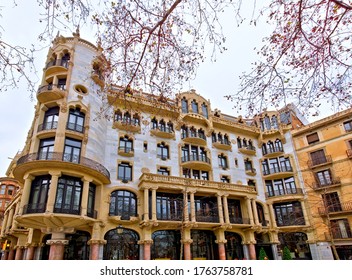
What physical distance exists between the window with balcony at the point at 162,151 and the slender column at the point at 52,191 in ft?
32.2

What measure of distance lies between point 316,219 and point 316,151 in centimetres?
749

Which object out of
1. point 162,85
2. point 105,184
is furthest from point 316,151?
point 162,85

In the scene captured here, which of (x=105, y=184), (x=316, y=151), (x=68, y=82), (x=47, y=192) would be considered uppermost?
(x=68, y=82)

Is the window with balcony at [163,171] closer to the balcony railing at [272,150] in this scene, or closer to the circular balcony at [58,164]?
the circular balcony at [58,164]

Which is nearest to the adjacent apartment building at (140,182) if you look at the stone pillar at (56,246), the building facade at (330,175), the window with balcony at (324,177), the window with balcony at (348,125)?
the stone pillar at (56,246)

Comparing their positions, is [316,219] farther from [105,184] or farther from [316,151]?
[105,184]

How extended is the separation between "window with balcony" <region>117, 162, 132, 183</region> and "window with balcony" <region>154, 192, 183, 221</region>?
9.20 ft

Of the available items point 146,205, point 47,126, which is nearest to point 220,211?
point 146,205

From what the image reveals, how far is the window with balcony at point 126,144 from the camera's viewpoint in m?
21.7

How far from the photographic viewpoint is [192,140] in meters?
25.4

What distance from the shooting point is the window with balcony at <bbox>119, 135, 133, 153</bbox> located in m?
21.7

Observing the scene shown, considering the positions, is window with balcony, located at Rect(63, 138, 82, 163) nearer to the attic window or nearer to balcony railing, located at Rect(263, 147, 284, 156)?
the attic window

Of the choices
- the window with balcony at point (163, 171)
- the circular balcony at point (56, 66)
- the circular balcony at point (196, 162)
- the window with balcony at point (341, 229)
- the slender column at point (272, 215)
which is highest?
the circular balcony at point (56, 66)

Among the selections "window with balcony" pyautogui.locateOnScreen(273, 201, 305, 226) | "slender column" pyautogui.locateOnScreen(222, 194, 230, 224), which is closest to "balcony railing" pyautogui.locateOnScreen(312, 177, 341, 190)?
"window with balcony" pyautogui.locateOnScreen(273, 201, 305, 226)
